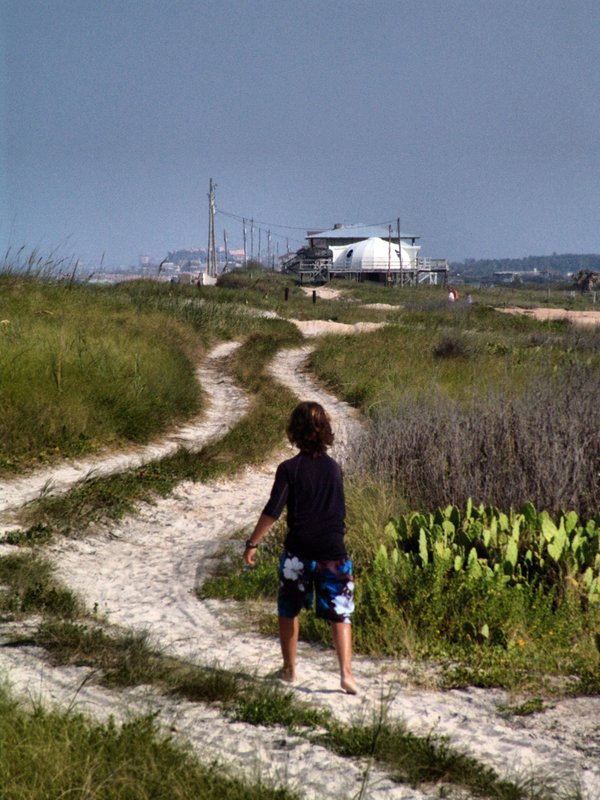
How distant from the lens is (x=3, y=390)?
34.8 ft

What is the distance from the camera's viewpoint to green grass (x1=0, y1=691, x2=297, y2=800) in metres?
3.29

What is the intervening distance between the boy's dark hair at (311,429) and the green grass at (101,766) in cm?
159

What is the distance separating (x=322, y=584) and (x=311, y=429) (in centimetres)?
75

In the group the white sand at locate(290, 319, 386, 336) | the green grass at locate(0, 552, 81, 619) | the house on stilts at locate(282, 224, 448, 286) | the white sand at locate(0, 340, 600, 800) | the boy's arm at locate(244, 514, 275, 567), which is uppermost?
the house on stilts at locate(282, 224, 448, 286)

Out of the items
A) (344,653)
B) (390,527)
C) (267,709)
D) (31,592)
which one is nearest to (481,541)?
(390,527)

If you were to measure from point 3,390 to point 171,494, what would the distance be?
99.6 inches

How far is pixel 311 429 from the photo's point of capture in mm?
4727

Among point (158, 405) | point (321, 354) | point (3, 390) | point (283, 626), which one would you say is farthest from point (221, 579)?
point (321, 354)

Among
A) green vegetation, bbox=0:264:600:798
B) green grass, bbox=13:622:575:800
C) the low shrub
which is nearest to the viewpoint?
green grass, bbox=13:622:575:800

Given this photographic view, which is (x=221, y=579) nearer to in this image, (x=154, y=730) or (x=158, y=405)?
(x=154, y=730)

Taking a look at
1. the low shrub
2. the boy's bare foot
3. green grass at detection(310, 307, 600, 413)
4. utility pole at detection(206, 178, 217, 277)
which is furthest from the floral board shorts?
utility pole at detection(206, 178, 217, 277)

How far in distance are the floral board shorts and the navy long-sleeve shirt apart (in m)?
0.04

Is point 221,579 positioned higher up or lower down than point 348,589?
lower down

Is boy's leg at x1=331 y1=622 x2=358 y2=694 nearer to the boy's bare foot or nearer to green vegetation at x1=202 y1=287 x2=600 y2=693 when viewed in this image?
the boy's bare foot
